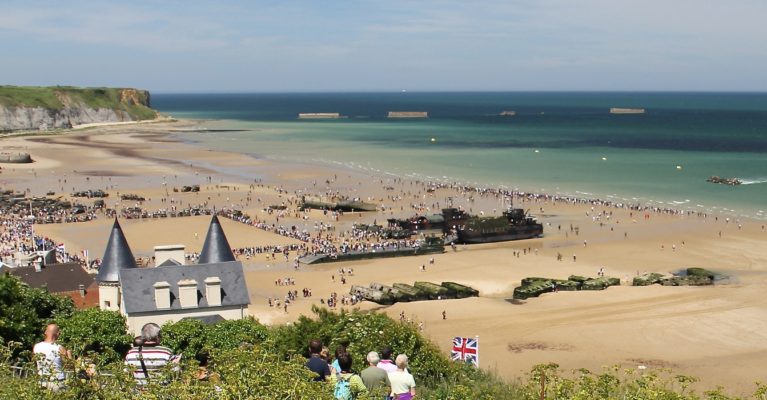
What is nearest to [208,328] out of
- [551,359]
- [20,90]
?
[551,359]

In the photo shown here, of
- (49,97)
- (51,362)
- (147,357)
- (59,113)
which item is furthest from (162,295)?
(49,97)

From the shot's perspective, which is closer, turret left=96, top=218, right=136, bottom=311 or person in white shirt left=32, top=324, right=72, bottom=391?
person in white shirt left=32, top=324, right=72, bottom=391

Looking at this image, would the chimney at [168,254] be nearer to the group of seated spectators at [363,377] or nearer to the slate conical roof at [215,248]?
the slate conical roof at [215,248]

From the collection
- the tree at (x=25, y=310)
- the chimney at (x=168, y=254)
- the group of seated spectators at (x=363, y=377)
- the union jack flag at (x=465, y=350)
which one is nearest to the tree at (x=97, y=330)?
the tree at (x=25, y=310)

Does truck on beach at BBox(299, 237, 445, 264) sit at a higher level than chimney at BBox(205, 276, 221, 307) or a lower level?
lower

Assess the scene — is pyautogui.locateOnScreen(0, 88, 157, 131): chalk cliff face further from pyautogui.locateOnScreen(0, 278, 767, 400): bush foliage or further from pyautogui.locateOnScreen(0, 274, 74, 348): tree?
pyautogui.locateOnScreen(0, 278, 767, 400): bush foliage

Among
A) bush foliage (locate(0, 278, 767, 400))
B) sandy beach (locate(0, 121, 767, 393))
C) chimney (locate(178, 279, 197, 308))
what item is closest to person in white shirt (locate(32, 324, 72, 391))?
bush foliage (locate(0, 278, 767, 400))
